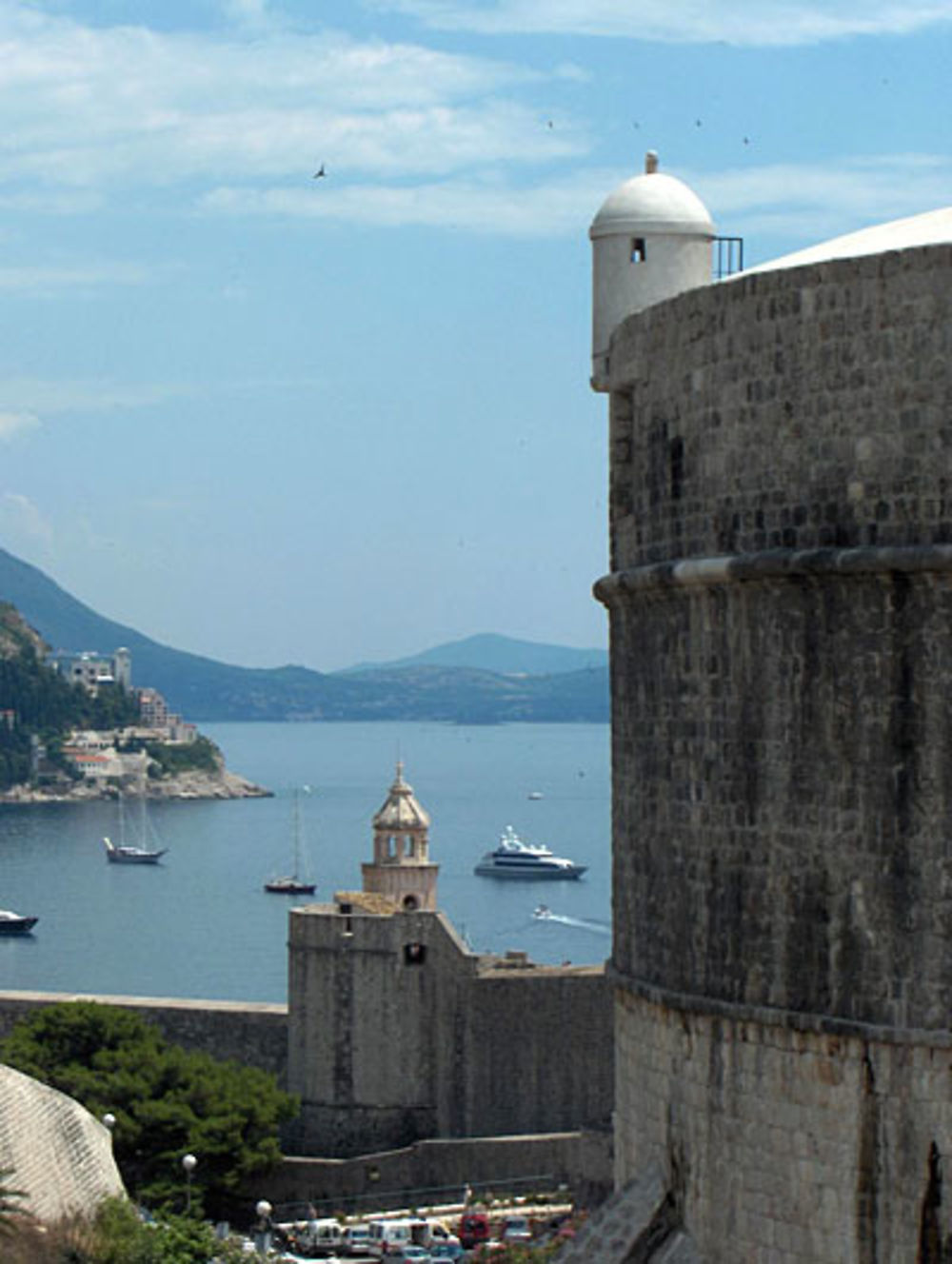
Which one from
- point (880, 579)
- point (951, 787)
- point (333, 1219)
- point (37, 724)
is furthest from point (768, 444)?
point (37, 724)

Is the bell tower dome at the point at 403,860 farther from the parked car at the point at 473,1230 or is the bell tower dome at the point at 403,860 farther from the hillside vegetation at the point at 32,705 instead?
the hillside vegetation at the point at 32,705

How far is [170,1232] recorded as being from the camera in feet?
90.7

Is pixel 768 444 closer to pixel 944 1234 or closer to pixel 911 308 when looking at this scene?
pixel 911 308

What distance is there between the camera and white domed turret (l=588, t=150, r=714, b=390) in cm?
980

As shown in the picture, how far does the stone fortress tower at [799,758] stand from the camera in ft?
26.3

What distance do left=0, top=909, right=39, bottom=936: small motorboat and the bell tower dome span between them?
41513 mm

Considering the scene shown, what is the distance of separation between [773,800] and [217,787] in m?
169

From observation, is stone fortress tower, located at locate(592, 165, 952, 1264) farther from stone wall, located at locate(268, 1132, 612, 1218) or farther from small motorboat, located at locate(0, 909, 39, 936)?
small motorboat, located at locate(0, 909, 39, 936)

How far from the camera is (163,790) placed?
571ft

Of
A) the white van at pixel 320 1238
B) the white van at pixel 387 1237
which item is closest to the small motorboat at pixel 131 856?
the white van at pixel 320 1238

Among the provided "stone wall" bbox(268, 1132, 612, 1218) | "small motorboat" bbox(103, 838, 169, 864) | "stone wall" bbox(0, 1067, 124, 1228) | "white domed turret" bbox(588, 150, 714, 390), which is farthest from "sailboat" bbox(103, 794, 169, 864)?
"white domed turret" bbox(588, 150, 714, 390)

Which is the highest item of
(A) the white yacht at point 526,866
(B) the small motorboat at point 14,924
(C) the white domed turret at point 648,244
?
(C) the white domed turret at point 648,244

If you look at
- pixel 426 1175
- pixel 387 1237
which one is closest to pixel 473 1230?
pixel 387 1237

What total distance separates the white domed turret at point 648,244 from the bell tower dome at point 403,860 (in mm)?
33952
